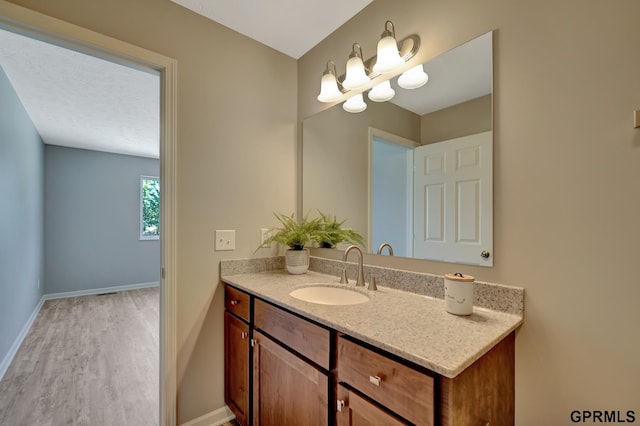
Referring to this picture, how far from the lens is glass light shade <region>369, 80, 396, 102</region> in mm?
1462

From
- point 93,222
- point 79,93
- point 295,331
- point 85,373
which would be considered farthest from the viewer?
point 93,222

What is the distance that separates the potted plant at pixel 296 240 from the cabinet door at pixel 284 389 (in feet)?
1.64

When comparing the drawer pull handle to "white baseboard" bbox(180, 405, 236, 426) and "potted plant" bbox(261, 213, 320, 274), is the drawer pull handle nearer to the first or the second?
"potted plant" bbox(261, 213, 320, 274)

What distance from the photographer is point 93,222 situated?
4770mm

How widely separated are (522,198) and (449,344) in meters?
0.60

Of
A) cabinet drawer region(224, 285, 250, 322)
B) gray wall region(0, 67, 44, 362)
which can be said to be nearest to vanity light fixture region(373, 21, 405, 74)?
cabinet drawer region(224, 285, 250, 322)

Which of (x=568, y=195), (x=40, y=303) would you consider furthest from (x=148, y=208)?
(x=568, y=195)

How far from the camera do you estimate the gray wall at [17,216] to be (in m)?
2.34

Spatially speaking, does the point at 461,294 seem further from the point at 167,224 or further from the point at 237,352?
the point at 167,224

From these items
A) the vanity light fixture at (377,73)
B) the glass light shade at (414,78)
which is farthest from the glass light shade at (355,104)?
the glass light shade at (414,78)

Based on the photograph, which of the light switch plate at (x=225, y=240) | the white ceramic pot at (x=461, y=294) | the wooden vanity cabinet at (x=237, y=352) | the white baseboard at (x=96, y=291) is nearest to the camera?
the white ceramic pot at (x=461, y=294)

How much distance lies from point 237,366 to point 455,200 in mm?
1391

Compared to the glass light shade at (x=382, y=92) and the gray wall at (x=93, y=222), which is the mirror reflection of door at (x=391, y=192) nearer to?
the glass light shade at (x=382, y=92)

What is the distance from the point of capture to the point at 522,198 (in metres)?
1.02
